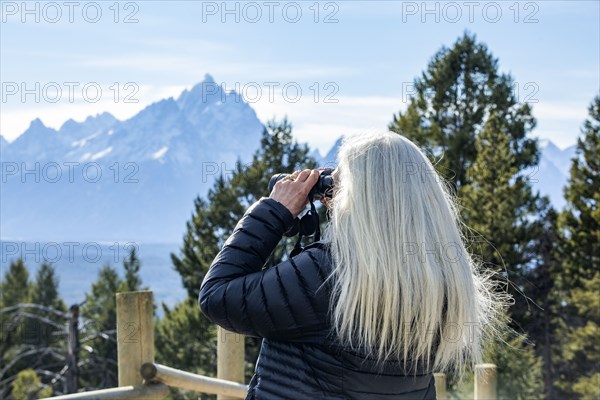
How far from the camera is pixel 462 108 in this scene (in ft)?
65.8

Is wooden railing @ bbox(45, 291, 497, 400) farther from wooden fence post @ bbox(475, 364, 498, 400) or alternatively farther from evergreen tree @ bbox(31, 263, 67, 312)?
evergreen tree @ bbox(31, 263, 67, 312)

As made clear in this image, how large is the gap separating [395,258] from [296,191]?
34 cm

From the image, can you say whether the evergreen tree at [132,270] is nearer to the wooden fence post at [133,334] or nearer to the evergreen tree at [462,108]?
the evergreen tree at [462,108]

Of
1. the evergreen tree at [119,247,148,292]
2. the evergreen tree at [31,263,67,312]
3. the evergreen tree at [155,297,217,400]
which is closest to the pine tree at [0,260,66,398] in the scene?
the evergreen tree at [31,263,67,312]

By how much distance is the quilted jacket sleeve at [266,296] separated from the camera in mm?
1572

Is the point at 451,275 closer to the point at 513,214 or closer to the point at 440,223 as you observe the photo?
the point at 440,223

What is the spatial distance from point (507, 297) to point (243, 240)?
29.1 inches

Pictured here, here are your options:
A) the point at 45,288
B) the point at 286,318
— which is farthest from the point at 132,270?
the point at 286,318

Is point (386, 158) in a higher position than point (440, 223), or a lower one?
higher

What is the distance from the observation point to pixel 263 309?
157 cm

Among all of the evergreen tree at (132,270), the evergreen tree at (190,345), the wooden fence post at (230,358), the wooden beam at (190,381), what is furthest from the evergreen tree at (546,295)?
the evergreen tree at (132,270)

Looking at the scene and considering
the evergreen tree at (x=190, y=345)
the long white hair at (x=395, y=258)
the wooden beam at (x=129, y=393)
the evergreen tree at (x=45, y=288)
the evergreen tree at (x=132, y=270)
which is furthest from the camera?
the evergreen tree at (x=45, y=288)

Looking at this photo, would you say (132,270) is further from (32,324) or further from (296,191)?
(296,191)

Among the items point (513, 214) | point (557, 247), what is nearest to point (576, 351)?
point (557, 247)
